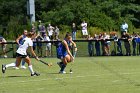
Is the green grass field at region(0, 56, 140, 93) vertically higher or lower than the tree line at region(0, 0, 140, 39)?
lower

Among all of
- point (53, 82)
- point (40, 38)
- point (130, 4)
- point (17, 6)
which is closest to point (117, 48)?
point (40, 38)

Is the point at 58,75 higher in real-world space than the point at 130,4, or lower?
lower

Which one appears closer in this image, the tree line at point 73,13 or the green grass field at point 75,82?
the green grass field at point 75,82

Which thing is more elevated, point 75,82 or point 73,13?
point 73,13

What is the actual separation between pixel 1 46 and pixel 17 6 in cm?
3631

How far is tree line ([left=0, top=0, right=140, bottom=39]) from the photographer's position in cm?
6000

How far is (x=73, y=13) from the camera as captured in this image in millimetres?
62406

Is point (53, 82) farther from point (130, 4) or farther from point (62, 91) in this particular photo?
point (130, 4)

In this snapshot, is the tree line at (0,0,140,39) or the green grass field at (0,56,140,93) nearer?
the green grass field at (0,56,140,93)

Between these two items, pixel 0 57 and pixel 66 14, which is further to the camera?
pixel 66 14

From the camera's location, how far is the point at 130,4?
71.0 meters

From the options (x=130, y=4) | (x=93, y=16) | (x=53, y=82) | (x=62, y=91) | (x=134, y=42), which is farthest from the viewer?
(x=130, y=4)

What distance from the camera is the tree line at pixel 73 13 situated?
6000cm

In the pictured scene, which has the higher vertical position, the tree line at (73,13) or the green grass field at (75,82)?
the tree line at (73,13)
